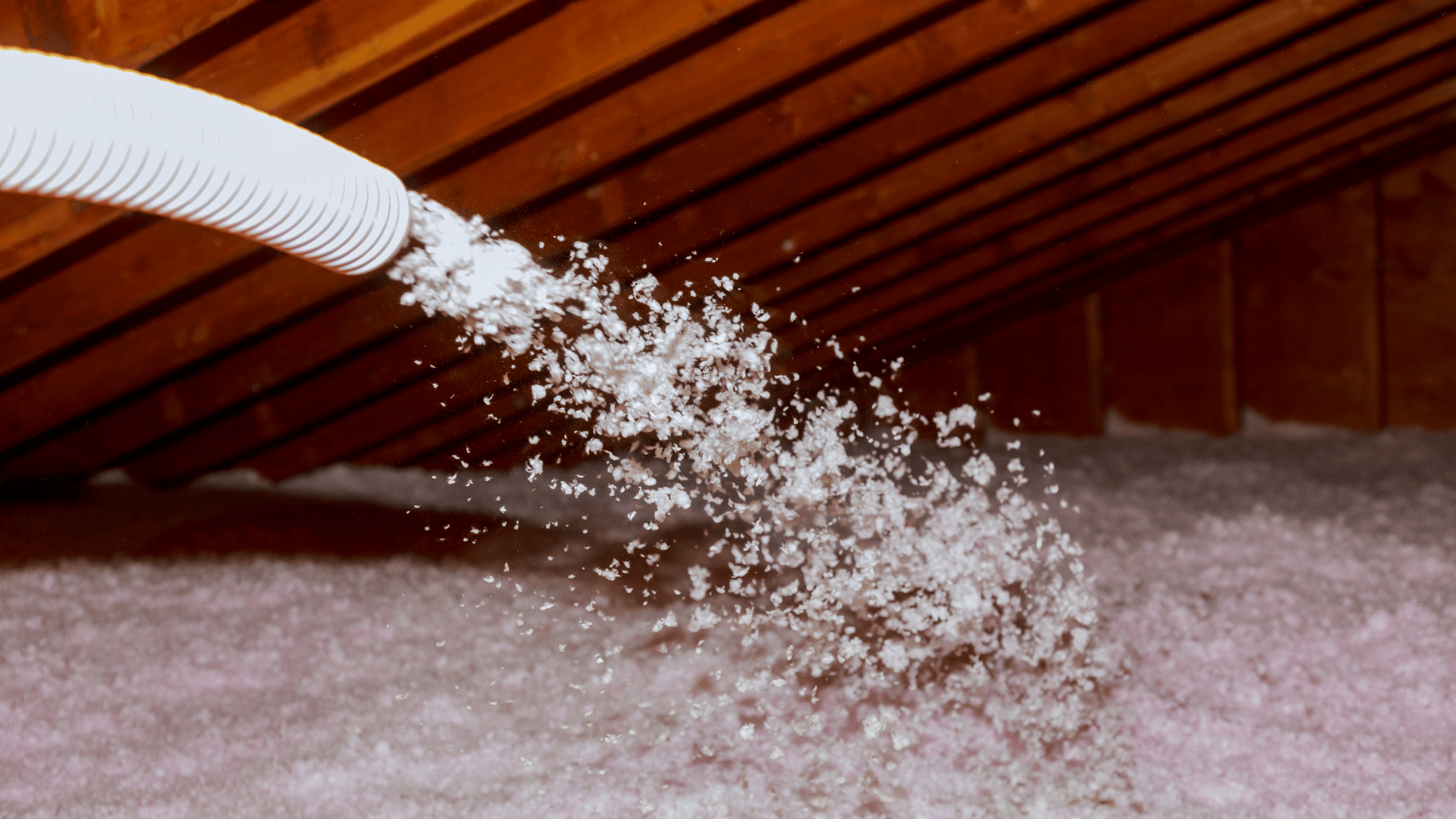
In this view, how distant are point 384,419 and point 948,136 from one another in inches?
59.8

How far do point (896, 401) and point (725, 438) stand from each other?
8.11ft

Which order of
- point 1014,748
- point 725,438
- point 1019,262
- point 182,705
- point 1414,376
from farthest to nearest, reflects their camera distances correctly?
point 1414,376 < point 1019,262 < point 725,438 < point 182,705 < point 1014,748

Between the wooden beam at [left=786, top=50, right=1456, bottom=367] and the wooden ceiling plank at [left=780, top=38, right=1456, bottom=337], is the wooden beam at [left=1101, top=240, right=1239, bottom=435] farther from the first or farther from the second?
the wooden ceiling plank at [left=780, top=38, right=1456, bottom=337]

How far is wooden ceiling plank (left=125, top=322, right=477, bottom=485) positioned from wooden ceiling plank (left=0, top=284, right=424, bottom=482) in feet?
0.40

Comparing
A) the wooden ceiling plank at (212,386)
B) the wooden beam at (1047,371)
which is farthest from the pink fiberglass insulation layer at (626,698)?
the wooden beam at (1047,371)

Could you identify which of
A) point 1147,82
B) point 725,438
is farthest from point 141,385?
point 1147,82

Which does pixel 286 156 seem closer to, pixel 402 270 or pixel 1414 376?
pixel 402 270

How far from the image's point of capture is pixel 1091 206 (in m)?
2.66

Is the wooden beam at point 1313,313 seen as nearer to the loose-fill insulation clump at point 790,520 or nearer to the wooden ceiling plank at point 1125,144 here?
the wooden ceiling plank at point 1125,144

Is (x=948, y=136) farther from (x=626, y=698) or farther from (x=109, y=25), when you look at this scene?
(x=109, y=25)

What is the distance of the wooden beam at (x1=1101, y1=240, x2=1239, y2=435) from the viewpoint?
3941 mm

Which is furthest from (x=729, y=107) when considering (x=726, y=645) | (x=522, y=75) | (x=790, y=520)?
(x=790, y=520)

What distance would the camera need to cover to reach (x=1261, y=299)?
3918 millimetres

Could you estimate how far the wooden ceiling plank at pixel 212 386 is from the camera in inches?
79.4
